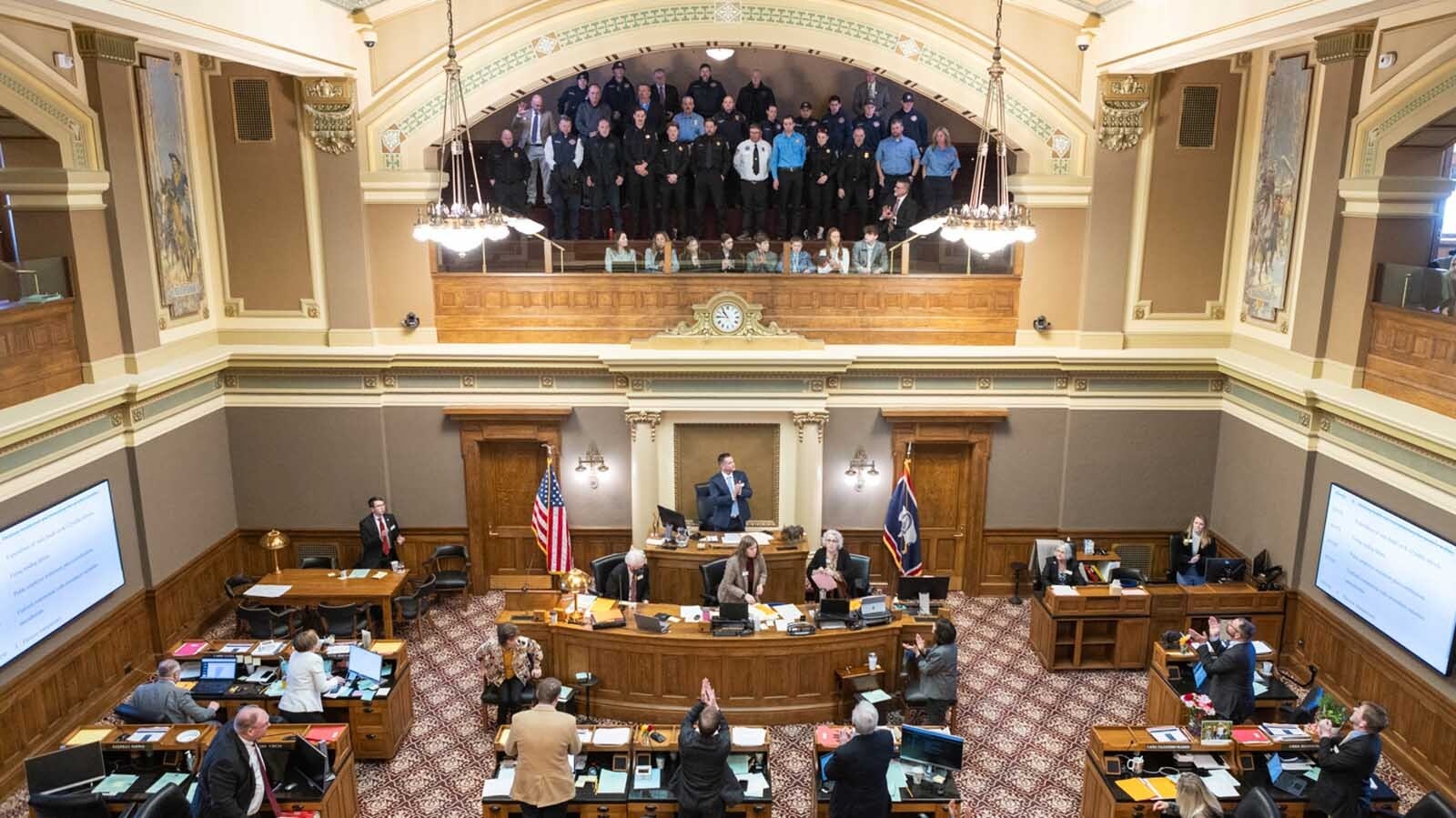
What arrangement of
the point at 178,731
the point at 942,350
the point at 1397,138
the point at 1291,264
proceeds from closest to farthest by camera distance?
1. the point at 178,731
2. the point at 1397,138
3. the point at 1291,264
4. the point at 942,350

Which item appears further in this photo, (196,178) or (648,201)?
(648,201)

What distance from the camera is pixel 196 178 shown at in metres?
13.5

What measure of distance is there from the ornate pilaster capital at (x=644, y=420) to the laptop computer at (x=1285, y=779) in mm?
8595

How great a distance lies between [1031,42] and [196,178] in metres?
11.6

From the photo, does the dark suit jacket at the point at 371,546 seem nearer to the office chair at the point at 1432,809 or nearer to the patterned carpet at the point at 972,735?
the patterned carpet at the point at 972,735

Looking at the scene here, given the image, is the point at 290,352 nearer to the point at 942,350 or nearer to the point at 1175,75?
the point at 942,350

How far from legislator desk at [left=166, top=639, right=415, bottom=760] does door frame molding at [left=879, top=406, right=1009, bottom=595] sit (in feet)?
24.5

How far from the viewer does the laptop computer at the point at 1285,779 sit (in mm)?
9070

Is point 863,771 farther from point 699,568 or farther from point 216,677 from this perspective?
point 216,677

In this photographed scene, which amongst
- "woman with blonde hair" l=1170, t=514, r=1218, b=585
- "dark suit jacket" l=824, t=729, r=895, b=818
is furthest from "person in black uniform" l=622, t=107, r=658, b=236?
"dark suit jacket" l=824, t=729, r=895, b=818

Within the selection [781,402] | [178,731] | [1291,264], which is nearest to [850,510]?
[781,402]

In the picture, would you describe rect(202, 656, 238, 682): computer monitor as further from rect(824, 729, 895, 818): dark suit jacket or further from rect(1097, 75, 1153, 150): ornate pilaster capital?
A: rect(1097, 75, 1153, 150): ornate pilaster capital

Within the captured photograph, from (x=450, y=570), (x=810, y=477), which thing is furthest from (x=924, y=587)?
(x=450, y=570)

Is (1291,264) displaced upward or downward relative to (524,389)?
upward
